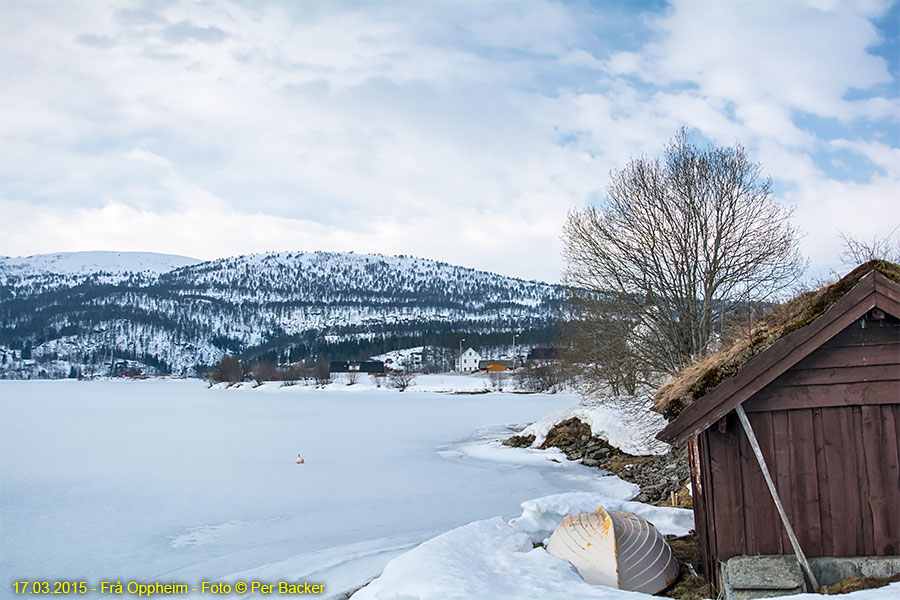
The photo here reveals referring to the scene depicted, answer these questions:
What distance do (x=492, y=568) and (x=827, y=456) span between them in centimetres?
416

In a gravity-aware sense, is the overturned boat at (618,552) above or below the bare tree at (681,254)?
below

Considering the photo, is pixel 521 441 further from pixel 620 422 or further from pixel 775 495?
pixel 775 495

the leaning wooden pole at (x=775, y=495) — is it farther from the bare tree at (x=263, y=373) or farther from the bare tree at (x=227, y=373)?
the bare tree at (x=227, y=373)

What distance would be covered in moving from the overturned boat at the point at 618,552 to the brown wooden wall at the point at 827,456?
1.71 m

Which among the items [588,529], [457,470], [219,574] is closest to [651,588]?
[588,529]

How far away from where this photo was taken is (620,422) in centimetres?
2475

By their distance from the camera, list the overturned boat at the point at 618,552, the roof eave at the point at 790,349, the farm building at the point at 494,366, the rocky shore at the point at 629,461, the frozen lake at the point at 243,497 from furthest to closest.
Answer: the farm building at the point at 494,366, the rocky shore at the point at 629,461, the frozen lake at the point at 243,497, the overturned boat at the point at 618,552, the roof eave at the point at 790,349

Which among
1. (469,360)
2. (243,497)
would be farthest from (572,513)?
(469,360)

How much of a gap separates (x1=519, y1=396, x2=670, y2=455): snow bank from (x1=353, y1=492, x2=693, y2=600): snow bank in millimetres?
8918

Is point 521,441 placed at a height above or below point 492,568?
below

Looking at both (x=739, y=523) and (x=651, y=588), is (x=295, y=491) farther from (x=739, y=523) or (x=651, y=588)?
(x=739, y=523)

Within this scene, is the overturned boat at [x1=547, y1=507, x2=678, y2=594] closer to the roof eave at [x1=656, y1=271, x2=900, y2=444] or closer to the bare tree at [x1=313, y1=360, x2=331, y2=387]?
the roof eave at [x1=656, y1=271, x2=900, y2=444]

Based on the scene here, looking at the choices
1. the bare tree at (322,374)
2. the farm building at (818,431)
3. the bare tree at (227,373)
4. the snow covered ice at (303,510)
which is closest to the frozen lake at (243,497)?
the snow covered ice at (303,510)

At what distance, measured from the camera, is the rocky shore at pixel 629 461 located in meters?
16.2
